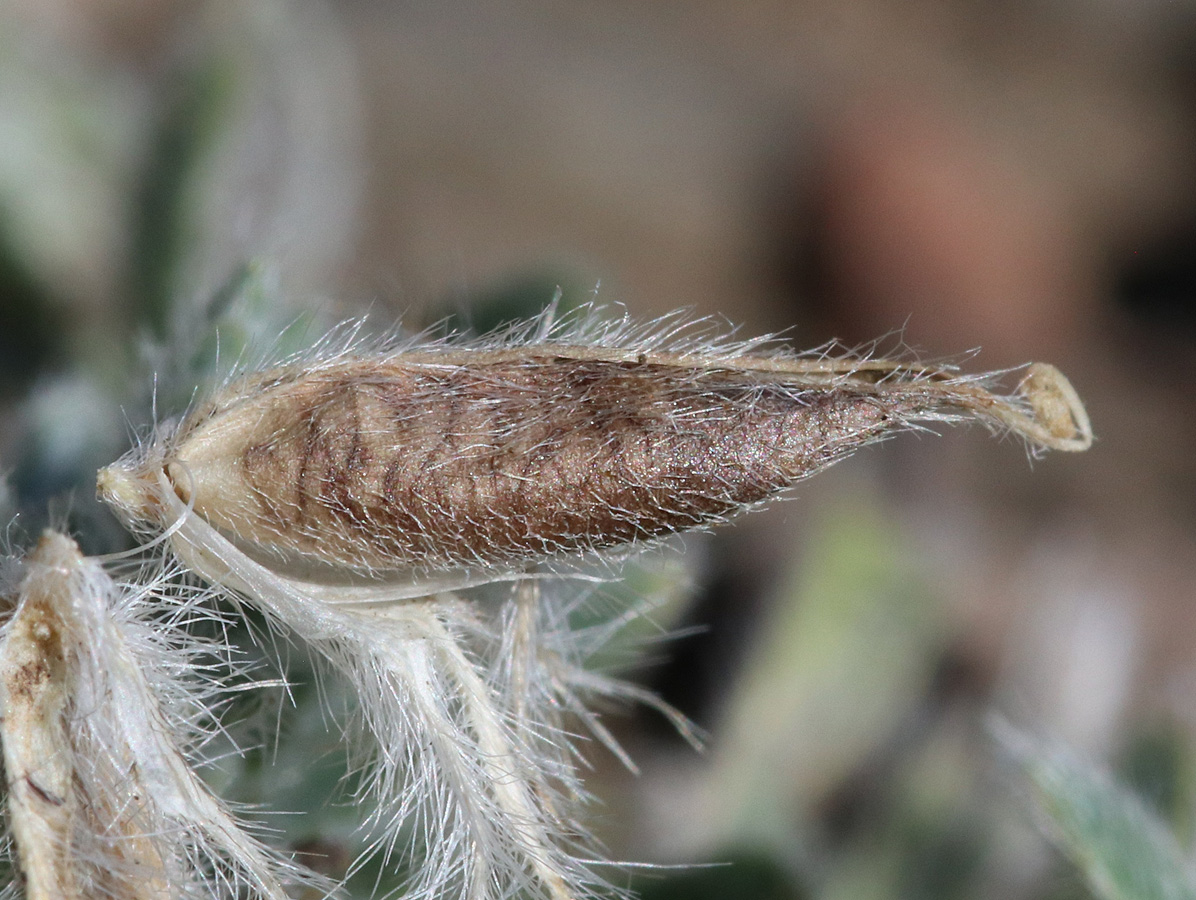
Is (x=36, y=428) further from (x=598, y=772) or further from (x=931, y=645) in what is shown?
(x=931, y=645)

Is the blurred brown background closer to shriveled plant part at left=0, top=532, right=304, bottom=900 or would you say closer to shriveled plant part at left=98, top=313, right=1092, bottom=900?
shriveled plant part at left=98, top=313, right=1092, bottom=900

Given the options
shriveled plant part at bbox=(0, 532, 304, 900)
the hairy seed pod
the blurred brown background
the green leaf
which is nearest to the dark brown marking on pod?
the hairy seed pod

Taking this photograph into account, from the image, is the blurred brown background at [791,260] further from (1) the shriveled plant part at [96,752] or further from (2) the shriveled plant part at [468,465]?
(1) the shriveled plant part at [96,752]

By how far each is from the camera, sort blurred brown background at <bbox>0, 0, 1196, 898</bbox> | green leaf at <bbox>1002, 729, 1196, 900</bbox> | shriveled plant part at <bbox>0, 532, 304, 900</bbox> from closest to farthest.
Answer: shriveled plant part at <bbox>0, 532, 304, 900</bbox> < green leaf at <bbox>1002, 729, 1196, 900</bbox> < blurred brown background at <bbox>0, 0, 1196, 898</bbox>

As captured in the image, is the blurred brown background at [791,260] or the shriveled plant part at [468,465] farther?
the blurred brown background at [791,260]

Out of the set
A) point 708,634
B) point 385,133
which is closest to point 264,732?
point 708,634

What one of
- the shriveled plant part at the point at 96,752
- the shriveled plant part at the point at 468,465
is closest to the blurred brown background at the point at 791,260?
the shriveled plant part at the point at 468,465

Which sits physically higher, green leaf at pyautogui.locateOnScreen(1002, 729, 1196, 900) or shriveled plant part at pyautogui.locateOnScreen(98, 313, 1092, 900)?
shriveled plant part at pyautogui.locateOnScreen(98, 313, 1092, 900)
